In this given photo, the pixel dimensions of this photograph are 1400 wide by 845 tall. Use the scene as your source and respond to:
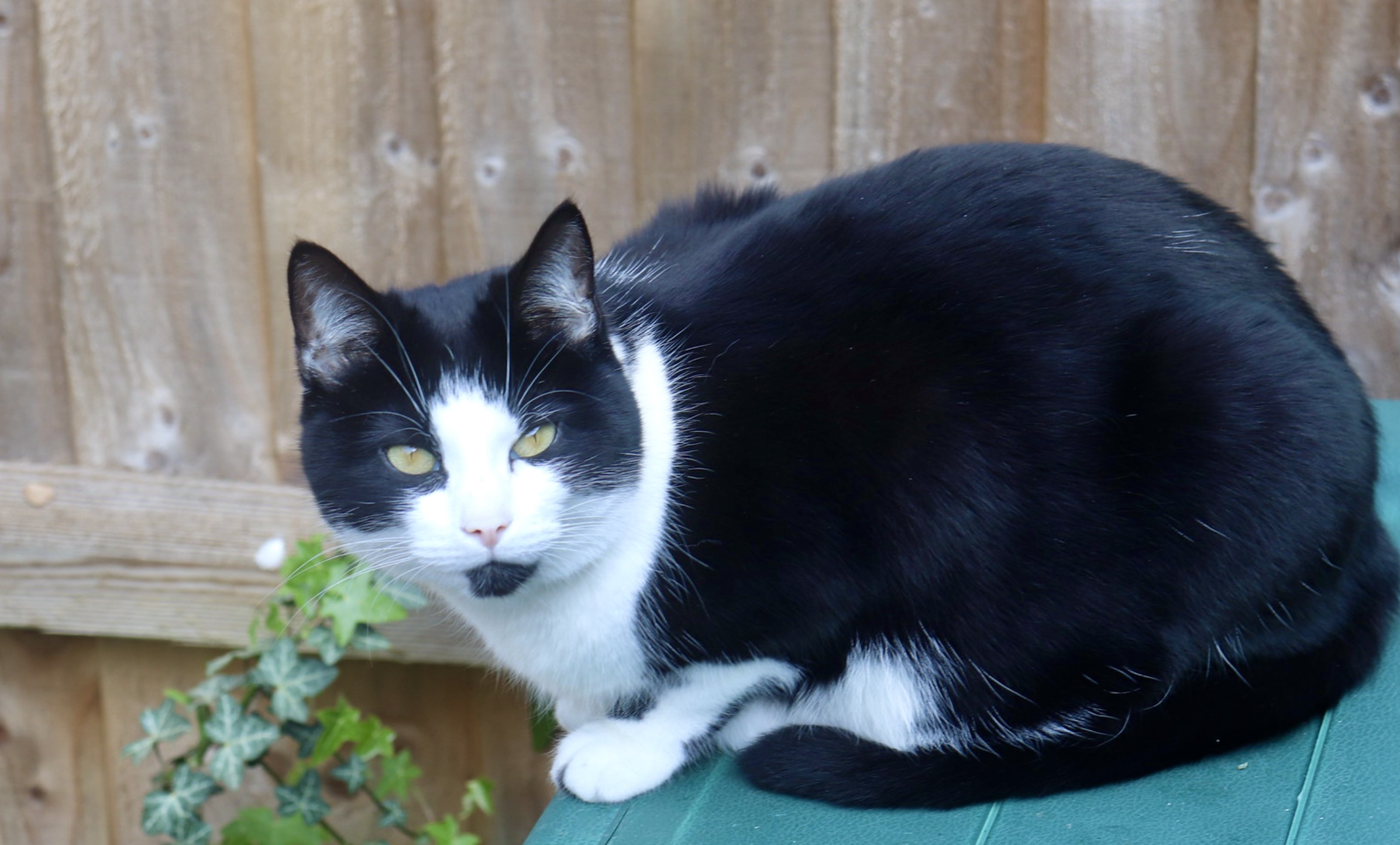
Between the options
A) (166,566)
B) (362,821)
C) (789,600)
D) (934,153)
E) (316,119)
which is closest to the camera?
(789,600)

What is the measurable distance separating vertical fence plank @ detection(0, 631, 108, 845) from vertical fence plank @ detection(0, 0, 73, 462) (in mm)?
330

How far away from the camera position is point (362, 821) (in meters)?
1.97

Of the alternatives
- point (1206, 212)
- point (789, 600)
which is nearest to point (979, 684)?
point (789, 600)

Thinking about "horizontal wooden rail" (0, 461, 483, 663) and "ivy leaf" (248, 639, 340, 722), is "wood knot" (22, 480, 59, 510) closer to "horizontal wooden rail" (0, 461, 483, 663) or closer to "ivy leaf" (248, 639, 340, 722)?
"horizontal wooden rail" (0, 461, 483, 663)

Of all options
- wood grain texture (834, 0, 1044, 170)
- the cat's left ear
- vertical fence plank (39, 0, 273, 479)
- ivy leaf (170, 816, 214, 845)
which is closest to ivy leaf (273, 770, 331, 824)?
ivy leaf (170, 816, 214, 845)

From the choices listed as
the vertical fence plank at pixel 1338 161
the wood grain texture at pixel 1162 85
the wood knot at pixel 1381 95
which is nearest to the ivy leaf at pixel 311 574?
the wood grain texture at pixel 1162 85

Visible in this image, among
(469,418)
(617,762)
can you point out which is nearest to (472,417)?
(469,418)

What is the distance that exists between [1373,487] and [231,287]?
4.72ft

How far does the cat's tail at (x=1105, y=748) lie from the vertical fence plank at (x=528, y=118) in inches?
33.7

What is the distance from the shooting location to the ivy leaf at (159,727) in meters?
1.59

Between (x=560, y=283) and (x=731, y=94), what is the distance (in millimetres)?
683

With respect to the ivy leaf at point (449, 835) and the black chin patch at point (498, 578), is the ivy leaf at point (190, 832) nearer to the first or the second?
the ivy leaf at point (449, 835)

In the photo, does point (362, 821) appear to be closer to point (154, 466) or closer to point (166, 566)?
point (166, 566)

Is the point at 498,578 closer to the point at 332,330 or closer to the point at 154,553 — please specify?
the point at 332,330
